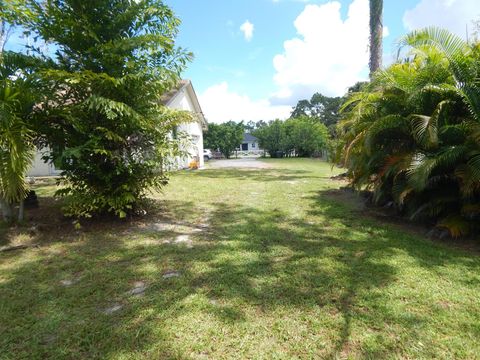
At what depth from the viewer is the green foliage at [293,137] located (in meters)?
33.2

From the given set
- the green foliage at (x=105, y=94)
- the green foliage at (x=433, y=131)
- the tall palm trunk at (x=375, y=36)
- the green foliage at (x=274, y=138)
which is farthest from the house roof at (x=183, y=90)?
the green foliage at (x=274, y=138)

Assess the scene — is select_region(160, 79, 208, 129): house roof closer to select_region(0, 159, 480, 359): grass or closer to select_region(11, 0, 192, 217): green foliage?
select_region(11, 0, 192, 217): green foliage

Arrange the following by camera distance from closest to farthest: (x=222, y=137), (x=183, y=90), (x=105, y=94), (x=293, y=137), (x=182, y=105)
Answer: (x=105, y=94), (x=183, y=90), (x=182, y=105), (x=293, y=137), (x=222, y=137)

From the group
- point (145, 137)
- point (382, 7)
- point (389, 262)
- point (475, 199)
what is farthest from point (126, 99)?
point (382, 7)

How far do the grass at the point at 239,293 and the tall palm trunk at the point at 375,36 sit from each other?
8736 mm

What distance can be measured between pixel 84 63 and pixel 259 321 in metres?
5.14

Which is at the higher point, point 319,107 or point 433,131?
point 319,107

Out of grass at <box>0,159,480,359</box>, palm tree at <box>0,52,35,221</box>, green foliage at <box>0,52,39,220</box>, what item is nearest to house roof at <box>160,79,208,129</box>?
green foliage at <box>0,52,39,220</box>

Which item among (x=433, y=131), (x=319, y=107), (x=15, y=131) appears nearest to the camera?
(x=15, y=131)

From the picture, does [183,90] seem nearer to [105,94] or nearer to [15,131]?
[105,94]

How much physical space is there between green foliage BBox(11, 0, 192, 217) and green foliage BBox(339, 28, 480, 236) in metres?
4.04

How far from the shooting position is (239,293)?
119 inches

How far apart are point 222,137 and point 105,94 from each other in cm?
3109

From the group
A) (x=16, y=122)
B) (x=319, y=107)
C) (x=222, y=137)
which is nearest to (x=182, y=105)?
(x=16, y=122)
